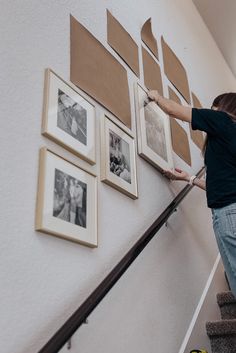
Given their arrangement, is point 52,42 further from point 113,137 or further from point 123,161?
point 123,161

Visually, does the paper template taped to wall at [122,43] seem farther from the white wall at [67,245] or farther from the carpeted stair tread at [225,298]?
the carpeted stair tread at [225,298]

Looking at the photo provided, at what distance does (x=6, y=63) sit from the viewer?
4.06 ft

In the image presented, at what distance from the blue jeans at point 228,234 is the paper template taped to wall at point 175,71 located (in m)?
1.42

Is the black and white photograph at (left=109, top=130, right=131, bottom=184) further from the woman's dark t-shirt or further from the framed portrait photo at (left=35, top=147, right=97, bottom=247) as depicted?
the woman's dark t-shirt

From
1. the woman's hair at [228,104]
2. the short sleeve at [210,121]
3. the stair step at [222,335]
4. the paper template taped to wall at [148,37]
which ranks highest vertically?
the paper template taped to wall at [148,37]

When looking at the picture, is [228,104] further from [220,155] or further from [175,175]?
[175,175]

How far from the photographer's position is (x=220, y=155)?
1.71 m

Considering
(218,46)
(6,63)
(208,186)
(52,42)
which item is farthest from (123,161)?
(218,46)

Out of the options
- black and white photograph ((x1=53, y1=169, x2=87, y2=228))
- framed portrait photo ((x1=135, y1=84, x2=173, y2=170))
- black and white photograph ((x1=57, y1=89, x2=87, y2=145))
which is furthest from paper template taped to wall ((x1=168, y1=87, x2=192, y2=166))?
black and white photograph ((x1=53, y1=169, x2=87, y2=228))

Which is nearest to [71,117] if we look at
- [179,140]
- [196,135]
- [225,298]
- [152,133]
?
[152,133]

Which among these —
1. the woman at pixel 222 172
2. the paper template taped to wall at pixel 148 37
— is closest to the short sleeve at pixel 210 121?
the woman at pixel 222 172

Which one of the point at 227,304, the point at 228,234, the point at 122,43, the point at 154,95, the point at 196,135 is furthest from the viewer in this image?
the point at 196,135

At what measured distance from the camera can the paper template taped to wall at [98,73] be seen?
5.36 ft

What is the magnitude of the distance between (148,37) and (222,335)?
191 cm
